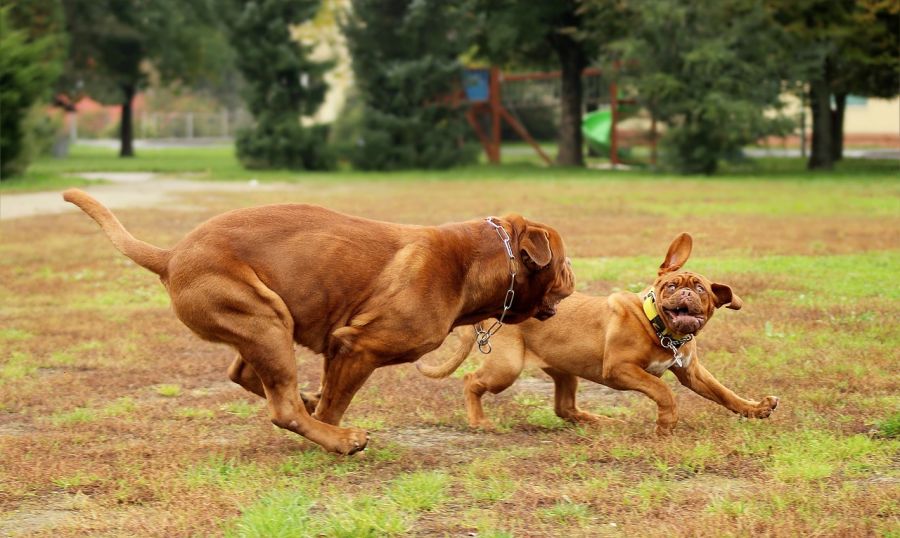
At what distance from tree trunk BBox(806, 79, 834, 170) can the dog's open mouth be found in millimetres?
28545

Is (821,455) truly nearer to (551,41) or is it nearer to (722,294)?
(722,294)

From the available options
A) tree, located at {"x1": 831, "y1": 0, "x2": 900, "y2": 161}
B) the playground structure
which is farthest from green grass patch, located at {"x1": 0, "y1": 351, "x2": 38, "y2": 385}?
the playground structure

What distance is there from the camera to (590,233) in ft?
55.5

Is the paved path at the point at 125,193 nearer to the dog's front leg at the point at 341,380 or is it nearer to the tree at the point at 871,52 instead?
the dog's front leg at the point at 341,380

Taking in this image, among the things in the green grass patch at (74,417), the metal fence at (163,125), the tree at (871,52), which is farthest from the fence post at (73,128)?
the green grass patch at (74,417)

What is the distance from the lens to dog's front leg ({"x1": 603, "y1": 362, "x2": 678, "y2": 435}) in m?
6.12

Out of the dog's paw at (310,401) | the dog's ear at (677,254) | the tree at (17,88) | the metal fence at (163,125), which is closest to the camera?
the dog's paw at (310,401)

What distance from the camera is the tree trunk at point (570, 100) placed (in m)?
37.0

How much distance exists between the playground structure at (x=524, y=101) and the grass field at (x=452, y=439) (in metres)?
27.0

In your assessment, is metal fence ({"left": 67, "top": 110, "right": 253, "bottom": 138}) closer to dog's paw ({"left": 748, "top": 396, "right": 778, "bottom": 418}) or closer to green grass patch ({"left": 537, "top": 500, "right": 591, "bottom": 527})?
dog's paw ({"left": 748, "top": 396, "right": 778, "bottom": 418})

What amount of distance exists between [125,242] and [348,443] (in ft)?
5.10

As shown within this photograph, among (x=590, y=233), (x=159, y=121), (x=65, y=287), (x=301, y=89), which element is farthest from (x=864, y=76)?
(x=159, y=121)

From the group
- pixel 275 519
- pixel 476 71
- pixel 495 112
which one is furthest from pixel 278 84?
pixel 275 519

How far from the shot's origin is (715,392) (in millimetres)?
6504
